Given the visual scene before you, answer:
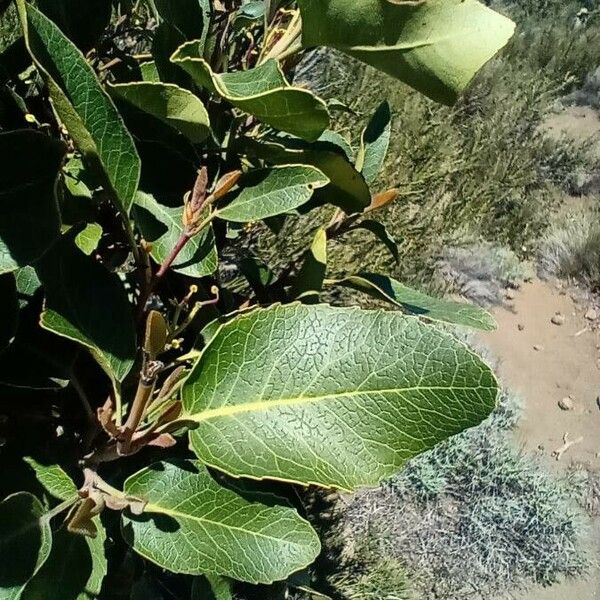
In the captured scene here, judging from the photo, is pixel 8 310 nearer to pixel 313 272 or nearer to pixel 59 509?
pixel 59 509

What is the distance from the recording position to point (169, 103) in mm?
780

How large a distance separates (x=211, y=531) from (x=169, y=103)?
411 millimetres

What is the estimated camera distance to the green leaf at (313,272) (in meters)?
1.01

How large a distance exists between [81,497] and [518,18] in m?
7.52

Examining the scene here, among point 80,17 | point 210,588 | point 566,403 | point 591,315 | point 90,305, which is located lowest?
point 566,403

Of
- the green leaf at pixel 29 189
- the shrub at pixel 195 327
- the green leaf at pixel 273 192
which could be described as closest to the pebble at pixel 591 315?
the shrub at pixel 195 327

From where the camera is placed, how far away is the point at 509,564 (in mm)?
3309

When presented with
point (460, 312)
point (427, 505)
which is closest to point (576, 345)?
point (427, 505)

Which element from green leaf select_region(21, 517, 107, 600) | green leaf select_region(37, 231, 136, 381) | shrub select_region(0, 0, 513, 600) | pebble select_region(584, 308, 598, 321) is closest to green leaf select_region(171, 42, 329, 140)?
shrub select_region(0, 0, 513, 600)

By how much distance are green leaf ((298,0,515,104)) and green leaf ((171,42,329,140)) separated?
6 centimetres

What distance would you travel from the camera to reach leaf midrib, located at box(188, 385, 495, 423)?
2.32ft

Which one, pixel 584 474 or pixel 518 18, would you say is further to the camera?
pixel 518 18

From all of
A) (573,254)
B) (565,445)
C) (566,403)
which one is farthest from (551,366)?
(573,254)

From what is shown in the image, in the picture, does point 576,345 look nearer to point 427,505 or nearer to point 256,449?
point 427,505
